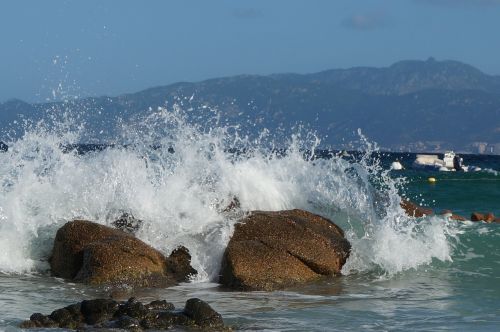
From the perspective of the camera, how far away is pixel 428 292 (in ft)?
37.9

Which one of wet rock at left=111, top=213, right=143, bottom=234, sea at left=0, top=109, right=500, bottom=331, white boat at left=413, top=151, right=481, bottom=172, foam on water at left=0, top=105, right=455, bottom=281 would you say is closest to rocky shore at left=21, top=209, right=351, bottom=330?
sea at left=0, top=109, right=500, bottom=331

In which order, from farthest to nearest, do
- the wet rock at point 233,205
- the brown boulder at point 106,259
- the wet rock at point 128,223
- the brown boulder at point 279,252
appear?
the wet rock at point 233,205
the wet rock at point 128,223
the brown boulder at point 279,252
the brown boulder at point 106,259

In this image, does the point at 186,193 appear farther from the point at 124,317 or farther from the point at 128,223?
the point at 124,317

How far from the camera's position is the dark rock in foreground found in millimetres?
8734

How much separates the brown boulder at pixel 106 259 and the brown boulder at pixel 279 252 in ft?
2.49

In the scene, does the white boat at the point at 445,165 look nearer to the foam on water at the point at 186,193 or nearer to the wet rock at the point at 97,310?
the foam on water at the point at 186,193

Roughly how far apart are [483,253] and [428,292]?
347 centimetres

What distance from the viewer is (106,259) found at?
11.2m

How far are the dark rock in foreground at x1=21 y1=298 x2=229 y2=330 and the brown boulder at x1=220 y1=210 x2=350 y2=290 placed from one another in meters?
2.26

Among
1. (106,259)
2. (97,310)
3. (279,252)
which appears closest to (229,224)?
(279,252)

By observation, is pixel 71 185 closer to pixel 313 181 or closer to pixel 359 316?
pixel 313 181

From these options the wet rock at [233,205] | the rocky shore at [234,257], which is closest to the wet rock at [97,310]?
the rocky shore at [234,257]

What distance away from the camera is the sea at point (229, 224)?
10.1m

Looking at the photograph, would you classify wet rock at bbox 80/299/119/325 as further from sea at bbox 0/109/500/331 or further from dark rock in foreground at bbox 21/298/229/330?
sea at bbox 0/109/500/331
